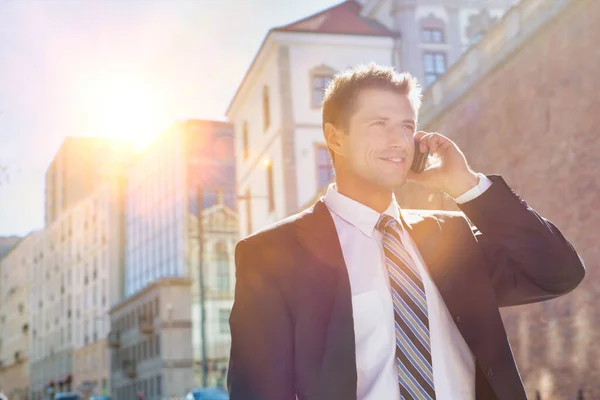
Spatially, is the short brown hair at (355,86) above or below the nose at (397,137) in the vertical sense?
above

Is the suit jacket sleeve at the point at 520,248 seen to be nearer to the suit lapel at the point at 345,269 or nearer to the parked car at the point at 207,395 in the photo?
the suit lapel at the point at 345,269

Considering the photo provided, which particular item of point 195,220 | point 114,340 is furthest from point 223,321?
point 114,340

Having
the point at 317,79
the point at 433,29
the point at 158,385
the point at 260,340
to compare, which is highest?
the point at 433,29

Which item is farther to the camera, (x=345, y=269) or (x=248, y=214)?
(x=248, y=214)

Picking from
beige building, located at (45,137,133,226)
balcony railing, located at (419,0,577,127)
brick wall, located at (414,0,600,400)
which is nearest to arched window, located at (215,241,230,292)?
balcony railing, located at (419,0,577,127)

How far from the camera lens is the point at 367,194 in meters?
2.86

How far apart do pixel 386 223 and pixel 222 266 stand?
57448 mm

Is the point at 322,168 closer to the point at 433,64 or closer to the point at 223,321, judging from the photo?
the point at 433,64

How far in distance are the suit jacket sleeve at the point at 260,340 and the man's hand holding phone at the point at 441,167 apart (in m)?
0.73

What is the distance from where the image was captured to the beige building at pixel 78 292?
73.2 m

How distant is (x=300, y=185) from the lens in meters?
33.2

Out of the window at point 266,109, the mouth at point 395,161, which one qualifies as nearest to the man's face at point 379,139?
the mouth at point 395,161

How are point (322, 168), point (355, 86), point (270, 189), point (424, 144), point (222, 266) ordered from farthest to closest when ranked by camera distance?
point (222, 266)
point (270, 189)
point (322, 168)
point (424, 144)
point (355, 86)

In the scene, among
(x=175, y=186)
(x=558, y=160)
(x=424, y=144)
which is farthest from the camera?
(x=175, y=186)
